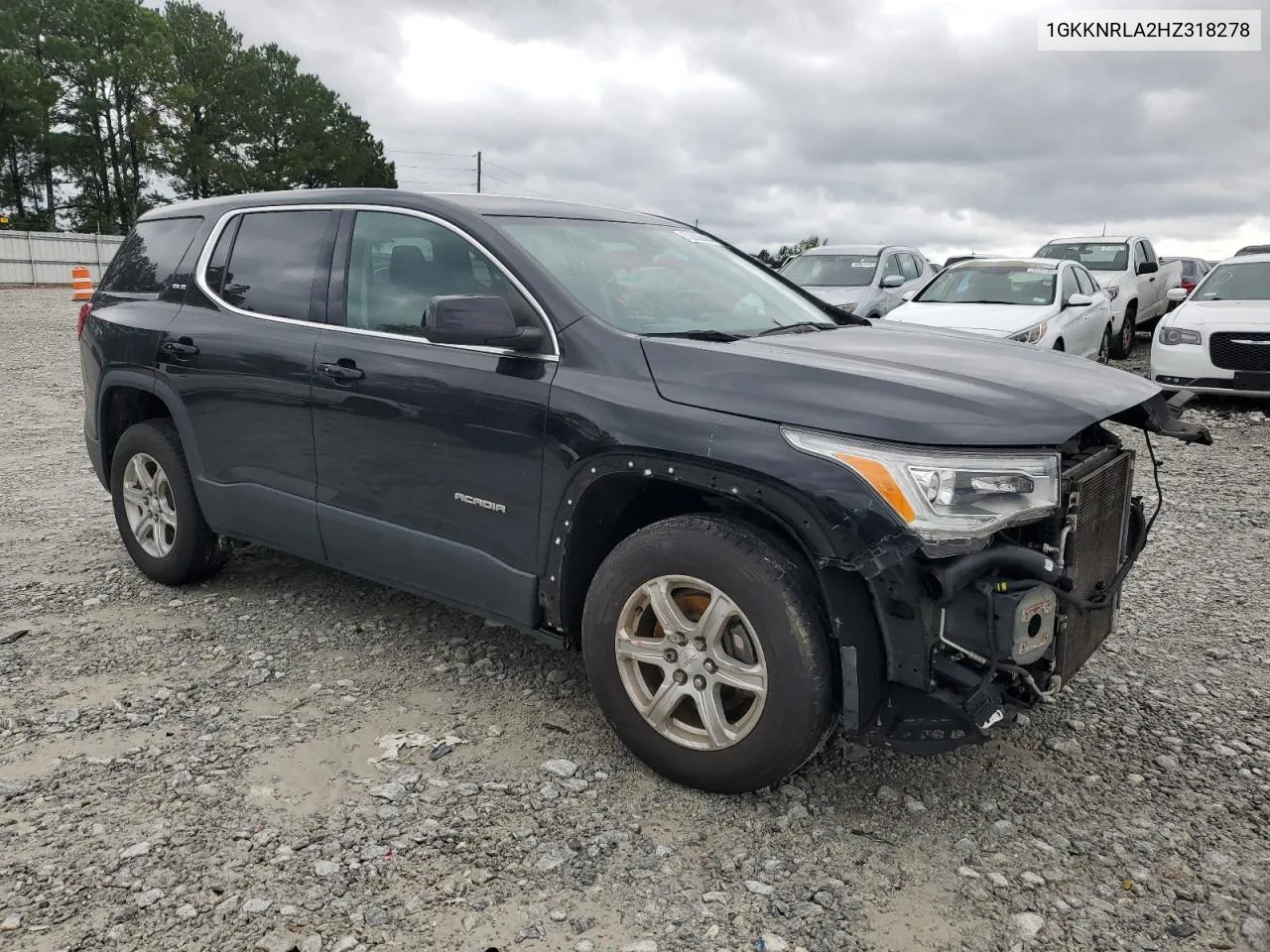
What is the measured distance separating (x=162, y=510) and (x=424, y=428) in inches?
80.0

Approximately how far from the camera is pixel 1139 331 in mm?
17984

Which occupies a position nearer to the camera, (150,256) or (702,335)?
(702,335)

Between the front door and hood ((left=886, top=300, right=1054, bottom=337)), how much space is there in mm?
7014

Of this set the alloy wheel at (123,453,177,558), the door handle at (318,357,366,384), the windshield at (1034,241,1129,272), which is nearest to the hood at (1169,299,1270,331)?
the windshield at (1034,241,1129,272)

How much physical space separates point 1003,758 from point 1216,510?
4168 mm

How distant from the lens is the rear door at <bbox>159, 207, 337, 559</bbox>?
4062 millimetres

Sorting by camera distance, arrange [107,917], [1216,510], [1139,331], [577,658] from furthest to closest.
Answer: [1139,331] < [1216,510] < [577,658] < [107,917]

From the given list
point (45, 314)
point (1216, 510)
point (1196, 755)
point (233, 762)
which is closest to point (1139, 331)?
point (1216, 510)

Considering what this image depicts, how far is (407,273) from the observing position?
3811 mm

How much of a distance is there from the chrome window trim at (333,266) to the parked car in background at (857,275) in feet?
30.0

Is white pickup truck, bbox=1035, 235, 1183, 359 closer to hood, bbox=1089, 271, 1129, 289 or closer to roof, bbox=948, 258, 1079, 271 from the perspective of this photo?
hood, bbox=1089, 271, 1129, 289

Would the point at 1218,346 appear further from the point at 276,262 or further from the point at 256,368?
the point at 256,368

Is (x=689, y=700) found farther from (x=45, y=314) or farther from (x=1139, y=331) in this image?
(x=45, y=314)

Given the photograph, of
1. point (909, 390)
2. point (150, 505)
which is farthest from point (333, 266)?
point (909, 390)
